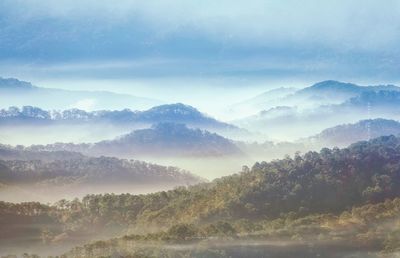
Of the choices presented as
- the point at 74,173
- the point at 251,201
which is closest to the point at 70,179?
the point at 74,173

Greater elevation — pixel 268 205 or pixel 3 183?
pixel 3 183

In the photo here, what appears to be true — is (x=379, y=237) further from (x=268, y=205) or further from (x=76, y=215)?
(x=76, y=215)

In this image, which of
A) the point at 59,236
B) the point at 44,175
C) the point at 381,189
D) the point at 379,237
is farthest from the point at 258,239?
the point at 44,175

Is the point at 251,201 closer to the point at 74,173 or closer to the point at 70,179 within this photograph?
the point at 70,179

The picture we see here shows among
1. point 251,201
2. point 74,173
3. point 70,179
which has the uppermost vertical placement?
point 74,173

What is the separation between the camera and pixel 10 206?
9938 cm

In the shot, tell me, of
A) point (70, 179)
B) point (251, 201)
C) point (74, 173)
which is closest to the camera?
point (251, 201)

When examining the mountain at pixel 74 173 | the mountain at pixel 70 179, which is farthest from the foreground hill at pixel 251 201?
the mountain at pixel 74 173

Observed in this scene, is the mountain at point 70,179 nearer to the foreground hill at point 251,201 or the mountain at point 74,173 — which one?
the mountain at point 74,173

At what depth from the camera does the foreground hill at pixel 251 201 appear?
83.7 m

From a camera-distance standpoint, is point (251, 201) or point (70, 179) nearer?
point (251, 201)

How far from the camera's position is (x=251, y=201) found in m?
84.9

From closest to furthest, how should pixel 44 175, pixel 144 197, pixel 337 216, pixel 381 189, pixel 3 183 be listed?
pixel 337 216
pixel 381 189
pixel 144 197
pixel 3 183
pixel 44 175

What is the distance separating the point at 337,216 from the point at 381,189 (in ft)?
34.2
